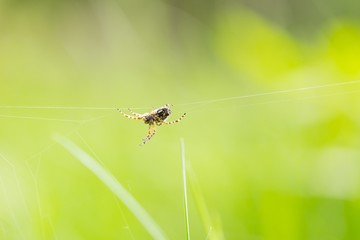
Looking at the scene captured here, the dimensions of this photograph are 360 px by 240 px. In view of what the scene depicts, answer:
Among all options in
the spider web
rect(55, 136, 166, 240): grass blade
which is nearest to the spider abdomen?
the spider web

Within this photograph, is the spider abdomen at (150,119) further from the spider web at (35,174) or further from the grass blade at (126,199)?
the grass blade at (126,199)

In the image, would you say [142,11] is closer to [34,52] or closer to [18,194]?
[34,52]

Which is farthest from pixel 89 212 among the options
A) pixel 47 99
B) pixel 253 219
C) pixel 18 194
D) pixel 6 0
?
pixel 6 0

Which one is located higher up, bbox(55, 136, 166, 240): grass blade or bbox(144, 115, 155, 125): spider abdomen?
bbox(144, 115, 155, 125): spider abdomen

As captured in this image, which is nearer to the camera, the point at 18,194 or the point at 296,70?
the point at 18,194

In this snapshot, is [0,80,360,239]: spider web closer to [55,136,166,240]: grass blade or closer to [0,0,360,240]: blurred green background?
[0,0,360,240]: blurred green background

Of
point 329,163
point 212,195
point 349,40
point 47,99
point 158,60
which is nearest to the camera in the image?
point 329,163

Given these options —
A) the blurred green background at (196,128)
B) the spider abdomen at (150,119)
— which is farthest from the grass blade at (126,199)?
the spider abdomen at (150,119)

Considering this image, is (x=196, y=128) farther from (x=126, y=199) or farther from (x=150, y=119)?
(x=126, y=199)
